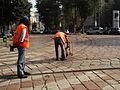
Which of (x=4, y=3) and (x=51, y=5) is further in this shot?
(x=51, y=5)

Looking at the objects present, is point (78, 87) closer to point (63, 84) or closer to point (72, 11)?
point (63, 84)

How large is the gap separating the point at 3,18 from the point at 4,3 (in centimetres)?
240

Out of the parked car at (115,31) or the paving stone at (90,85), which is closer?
the paving stone at (90,85)

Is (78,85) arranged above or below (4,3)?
below

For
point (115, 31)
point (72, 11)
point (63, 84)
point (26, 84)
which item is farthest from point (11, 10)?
point (63, 84)

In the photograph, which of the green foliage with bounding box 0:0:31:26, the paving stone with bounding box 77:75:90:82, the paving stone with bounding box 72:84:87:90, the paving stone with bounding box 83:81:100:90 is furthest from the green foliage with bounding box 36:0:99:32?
the paving stone with bounding box 72:84:87:90

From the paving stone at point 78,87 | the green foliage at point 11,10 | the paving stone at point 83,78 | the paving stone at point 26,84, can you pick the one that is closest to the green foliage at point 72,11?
the green foliage at point 11,10

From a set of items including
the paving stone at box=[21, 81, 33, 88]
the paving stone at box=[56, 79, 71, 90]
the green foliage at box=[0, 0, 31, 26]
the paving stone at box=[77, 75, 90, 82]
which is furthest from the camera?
the green foliage at box=[0, 0, 31, 26]

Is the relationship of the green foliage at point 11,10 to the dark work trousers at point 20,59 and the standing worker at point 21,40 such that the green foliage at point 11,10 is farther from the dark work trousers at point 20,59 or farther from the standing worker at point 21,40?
the dark work trousers at point 20,59

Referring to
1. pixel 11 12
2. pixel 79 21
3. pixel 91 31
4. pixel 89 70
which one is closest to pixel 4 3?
pixel 11 12

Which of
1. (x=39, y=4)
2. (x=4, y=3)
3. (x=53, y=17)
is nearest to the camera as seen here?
(x=4, y=3)

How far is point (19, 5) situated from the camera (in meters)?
32.4

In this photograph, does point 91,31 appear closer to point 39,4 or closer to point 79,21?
point 79,21

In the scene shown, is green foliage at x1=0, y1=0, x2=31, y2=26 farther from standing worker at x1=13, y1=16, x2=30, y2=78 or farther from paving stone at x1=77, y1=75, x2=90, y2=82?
paving stone at x1=77, y1=75, x2=90, y2=82
